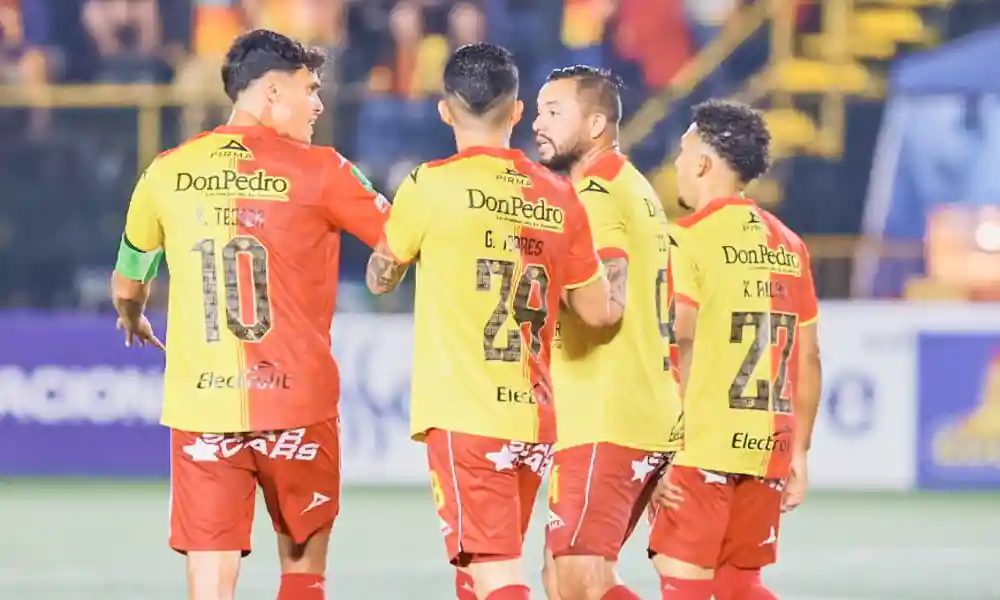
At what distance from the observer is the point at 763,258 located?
6559 millimetres

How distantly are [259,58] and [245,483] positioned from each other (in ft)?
4.39

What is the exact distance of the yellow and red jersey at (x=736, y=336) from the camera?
21.4 ft

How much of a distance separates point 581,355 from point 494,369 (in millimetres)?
822

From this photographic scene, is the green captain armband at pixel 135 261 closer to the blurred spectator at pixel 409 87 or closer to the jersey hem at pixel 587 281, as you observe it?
the jersey hem at pixel 587 281

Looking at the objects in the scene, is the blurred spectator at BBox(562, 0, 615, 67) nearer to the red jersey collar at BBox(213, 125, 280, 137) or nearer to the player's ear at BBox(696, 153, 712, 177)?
the player's ear at BBox(696, 153, 712, 177)

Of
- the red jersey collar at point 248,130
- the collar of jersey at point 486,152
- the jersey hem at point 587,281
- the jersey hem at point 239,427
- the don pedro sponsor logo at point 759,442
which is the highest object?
the red jersey collar at point 248,130

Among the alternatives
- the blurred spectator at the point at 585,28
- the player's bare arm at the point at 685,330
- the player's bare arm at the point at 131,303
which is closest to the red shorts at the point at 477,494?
the player's bare arm at the point at 685,330

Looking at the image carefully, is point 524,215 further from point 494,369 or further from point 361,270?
point 361,270

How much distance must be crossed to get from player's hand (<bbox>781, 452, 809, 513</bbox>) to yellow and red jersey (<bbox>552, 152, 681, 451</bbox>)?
0.64 m

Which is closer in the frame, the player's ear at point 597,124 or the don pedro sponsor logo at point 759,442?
the player's ear at point 597,124

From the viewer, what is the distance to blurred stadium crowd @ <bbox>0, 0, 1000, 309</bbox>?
16.2 m

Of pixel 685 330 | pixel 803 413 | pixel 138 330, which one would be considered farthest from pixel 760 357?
pixel 138 330

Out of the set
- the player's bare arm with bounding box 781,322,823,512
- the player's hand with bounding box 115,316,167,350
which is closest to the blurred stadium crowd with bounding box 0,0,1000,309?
the player's bare arm with bounding box 781,322,823,512

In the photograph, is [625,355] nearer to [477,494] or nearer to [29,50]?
[477,494]
